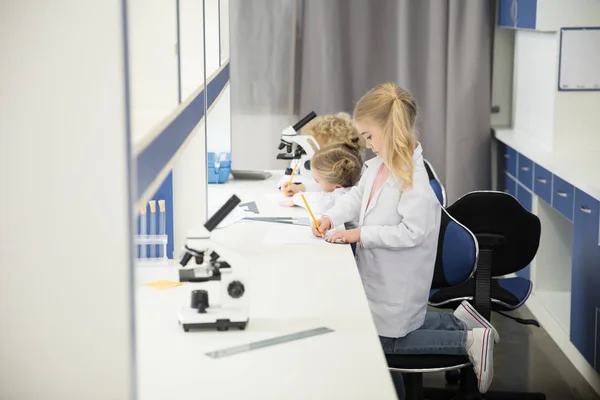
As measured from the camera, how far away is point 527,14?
453cm

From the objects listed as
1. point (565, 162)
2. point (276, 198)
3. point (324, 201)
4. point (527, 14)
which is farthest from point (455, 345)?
point (527, 14)

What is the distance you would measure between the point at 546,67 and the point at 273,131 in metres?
1.58

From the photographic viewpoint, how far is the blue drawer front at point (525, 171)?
459 centimetres

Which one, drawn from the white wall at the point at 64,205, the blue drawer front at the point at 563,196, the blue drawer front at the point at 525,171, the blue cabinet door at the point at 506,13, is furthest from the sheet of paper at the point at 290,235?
the blue cabinet door at the point at 506,13

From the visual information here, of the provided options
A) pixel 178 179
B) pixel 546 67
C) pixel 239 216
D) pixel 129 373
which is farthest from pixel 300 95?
pixel 129 373

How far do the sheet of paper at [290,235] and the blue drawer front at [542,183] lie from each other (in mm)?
1523

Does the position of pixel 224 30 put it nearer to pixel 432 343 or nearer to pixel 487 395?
pixel 487 395

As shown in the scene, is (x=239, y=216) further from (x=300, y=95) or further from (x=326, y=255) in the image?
(x=300, y=95)

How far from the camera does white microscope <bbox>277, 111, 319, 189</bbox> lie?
12.6 feet

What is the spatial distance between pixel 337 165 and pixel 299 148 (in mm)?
529

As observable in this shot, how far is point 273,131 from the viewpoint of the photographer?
5.25 m

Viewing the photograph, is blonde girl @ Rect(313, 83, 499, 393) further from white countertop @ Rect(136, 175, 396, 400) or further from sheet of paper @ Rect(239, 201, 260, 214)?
sheet of paper @ Rect(239, 201, 260, 214)

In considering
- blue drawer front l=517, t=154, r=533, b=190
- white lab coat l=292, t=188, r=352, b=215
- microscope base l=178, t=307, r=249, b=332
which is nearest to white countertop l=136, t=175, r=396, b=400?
microscope base l=178, t=307, r=249, b=332

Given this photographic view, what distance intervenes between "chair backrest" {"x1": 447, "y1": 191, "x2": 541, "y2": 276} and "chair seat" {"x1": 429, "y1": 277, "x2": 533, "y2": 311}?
8cm
